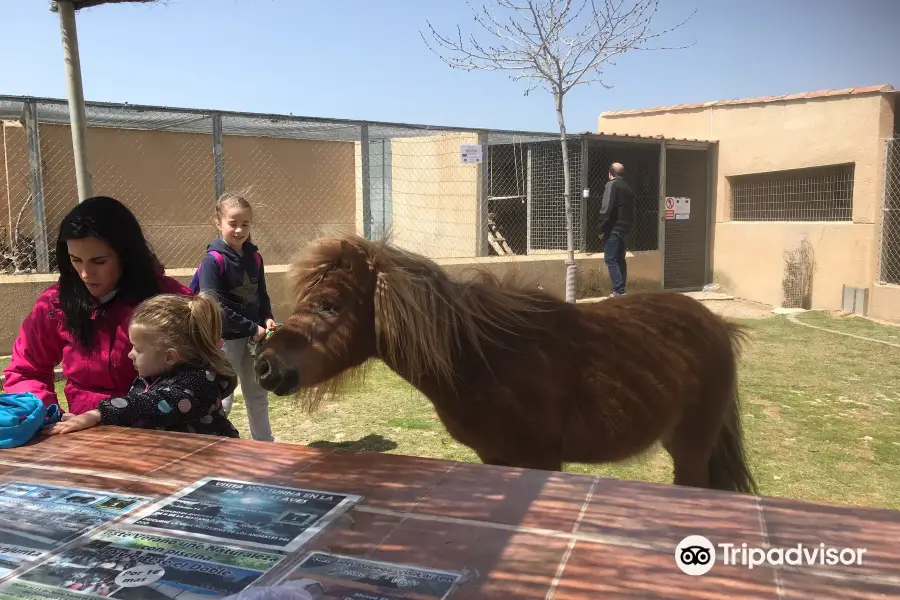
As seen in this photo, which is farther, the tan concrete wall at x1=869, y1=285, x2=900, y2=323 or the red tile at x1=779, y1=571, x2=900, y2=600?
the tan concrete wall at x1=869, y1=285, x2=900, y2=323

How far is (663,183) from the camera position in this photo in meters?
11.7

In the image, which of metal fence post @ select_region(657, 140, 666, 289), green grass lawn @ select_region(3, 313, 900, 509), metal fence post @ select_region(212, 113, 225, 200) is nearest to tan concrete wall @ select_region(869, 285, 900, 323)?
green grass lawn @ select_region(3, 313, 900, 509)

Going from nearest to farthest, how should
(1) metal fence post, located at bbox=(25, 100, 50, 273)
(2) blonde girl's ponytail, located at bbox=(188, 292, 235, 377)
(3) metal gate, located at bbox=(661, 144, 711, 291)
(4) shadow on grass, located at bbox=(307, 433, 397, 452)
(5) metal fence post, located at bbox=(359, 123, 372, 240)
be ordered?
(2) blonde girl's ponytail, located at bbox=(188, 292, 235, 377), (4) shadow on grass, located at bbox=(307, 433, 397, 452), (1) metal fence post, located at bbox=(25, 100, 50, 273), (5) metal fence post, located at bbox=(359, 123, 372, 240), (3) metal gate, located at bbox=(661, 144, 711, 291)

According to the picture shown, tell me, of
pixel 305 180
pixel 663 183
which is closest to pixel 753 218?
pixel 663 183

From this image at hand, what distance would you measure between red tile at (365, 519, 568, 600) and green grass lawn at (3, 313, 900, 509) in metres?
1.65

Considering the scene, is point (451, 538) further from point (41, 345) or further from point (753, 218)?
point (753, 218)

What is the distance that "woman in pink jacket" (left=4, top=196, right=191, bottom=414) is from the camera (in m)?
2.32

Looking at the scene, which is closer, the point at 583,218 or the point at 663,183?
the point at 583,218

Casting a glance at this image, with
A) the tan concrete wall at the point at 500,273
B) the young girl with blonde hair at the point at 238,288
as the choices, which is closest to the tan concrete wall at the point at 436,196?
the tan concrete wall at the point at 500,273

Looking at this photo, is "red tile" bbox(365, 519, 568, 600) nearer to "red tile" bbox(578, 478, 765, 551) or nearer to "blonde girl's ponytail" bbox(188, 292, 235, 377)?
"red tile" bbox(578, 478, 765, 551)

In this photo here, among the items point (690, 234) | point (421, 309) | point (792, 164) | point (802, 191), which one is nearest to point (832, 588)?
point (421, 309)

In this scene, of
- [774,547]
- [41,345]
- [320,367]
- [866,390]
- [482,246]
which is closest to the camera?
[774,547]

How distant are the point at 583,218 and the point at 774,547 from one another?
976 centimetres

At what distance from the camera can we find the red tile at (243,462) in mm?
1561
